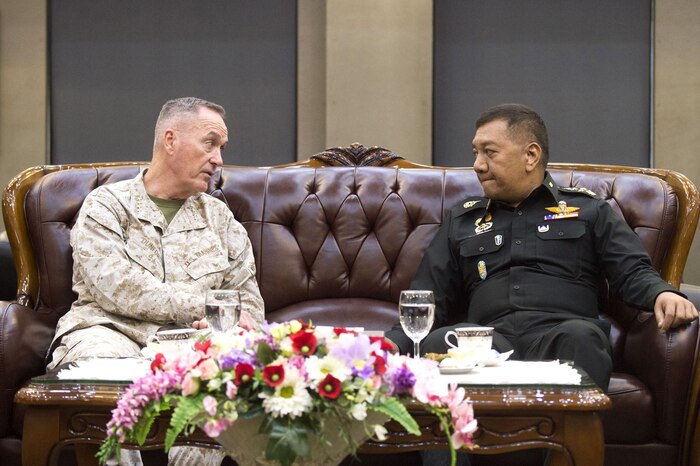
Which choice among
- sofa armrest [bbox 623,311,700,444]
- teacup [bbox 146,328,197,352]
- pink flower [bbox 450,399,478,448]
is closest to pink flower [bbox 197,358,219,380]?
pink flower [bbox 450,399,478,448]

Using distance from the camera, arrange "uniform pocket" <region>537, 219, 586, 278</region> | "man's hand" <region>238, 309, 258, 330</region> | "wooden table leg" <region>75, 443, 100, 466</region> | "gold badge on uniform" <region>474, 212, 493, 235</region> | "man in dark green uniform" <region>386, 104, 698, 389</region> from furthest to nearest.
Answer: "gold badge on uniform" <region>474, 212, 493, 235</region>, "uniform pocket" <region>537, 219, 586, 278</region>, "man in dark green uniform" <region>386, 104, 698, 389</region>, "man's hand" <region>238, 309, 258, 330</region>, "wooden table leg" <region>75, 443, 100, 466</region>

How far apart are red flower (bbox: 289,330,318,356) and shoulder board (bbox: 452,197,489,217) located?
5.87 feet

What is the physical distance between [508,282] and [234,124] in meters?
2.76

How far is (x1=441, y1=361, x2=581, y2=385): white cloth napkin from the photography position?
1770 mm

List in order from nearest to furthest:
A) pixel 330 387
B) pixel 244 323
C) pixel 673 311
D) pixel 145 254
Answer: pixel 330 387
pixel 673 311
pixel 244 323
pixel 145 254

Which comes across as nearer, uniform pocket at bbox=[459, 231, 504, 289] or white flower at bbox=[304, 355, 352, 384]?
white flower at bbox=[304, 355, 352, 384]

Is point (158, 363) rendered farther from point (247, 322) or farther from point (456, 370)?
point (247, 322)

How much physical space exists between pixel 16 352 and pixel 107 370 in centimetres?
76

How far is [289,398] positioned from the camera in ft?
4.14

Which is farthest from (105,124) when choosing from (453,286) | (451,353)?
(451,353)

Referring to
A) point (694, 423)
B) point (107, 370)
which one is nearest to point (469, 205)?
point (694, 423)

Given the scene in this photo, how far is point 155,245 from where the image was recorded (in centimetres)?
282

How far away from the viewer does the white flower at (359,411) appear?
1.26 metres

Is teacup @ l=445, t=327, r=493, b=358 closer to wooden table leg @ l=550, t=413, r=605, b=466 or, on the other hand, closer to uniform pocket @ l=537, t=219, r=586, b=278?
wooden table leg @ l=550, t=413, r=605, b=466
